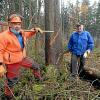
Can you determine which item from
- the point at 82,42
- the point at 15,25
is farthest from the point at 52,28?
the point at 15,25

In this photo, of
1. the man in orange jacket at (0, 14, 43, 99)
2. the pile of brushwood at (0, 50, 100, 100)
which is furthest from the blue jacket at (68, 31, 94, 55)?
the man in orange jacket at (0, 14, 43, 99)

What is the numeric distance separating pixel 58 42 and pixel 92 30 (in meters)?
45.5

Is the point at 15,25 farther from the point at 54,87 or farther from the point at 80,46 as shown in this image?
the point at 80,46

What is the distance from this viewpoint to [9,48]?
6367 millimetres

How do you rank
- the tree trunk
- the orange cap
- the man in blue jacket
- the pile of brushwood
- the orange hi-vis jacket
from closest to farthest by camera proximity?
the pile of brushwood → the orange hi-vis jacket → the orange cap → the tree trunk → the man in blue jacket

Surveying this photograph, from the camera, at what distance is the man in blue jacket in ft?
26.8

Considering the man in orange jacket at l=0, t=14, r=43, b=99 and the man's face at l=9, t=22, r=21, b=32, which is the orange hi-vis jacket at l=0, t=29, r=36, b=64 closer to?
the man in orange jacket at l=0, t=14, r=43, b=99

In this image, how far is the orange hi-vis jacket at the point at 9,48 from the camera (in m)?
6.23

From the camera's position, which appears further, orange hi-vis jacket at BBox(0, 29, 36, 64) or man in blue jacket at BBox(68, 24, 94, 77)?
man in blue jacket at BBox(68, 24, 94, 77)

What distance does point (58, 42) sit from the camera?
26.2ft

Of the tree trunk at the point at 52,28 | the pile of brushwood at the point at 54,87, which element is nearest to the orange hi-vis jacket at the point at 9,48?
the pile of brushwood at the point at 54,87

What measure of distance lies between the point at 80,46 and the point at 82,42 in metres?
0.13

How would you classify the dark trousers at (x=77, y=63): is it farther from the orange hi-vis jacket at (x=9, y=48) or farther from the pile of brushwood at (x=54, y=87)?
the orange hi-vis jacket at (x=9, y=48)

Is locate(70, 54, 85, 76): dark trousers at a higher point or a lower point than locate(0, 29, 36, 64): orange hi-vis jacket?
lower
